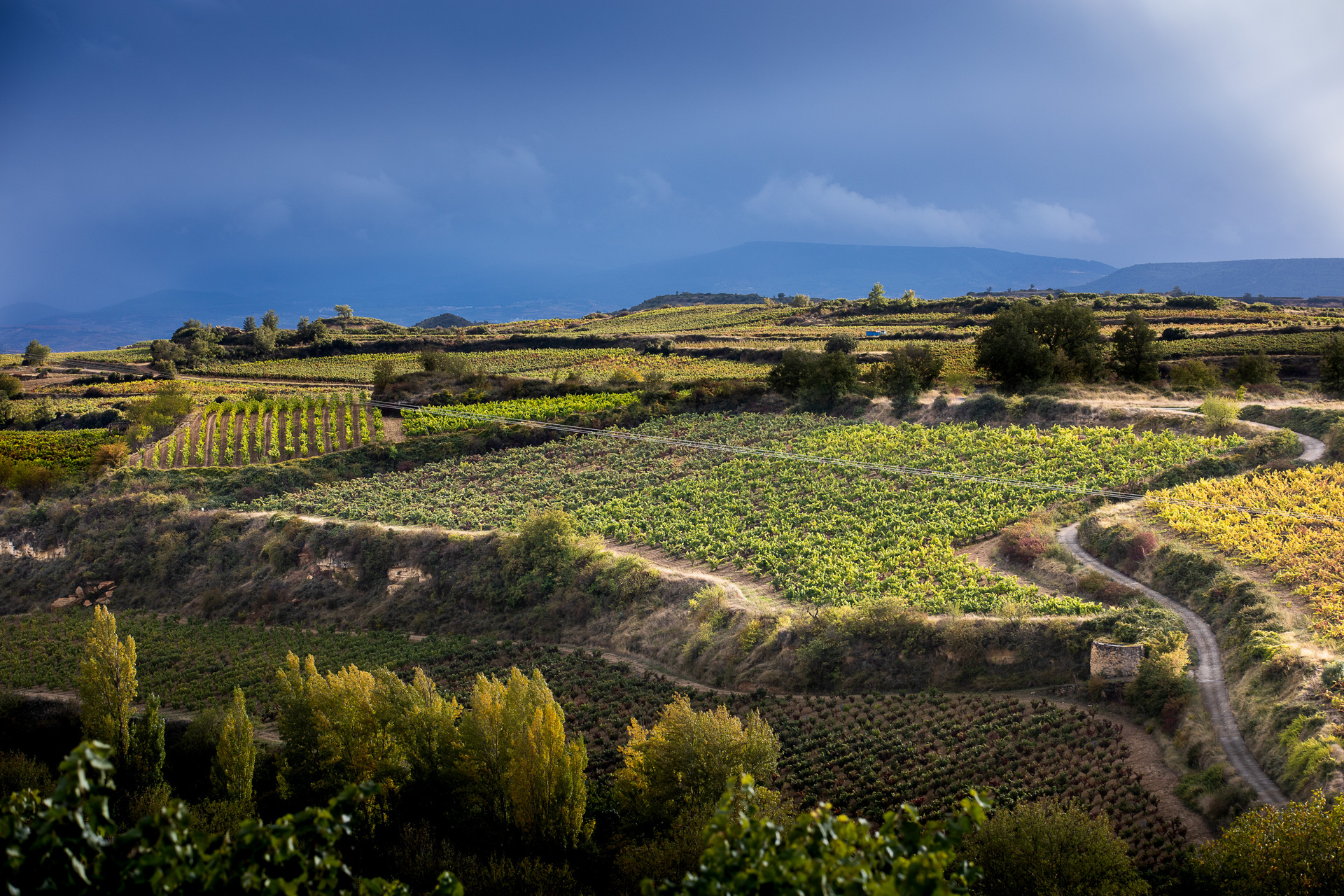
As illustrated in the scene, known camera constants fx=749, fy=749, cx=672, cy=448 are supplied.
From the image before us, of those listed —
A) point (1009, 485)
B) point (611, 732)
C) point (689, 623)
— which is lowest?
point (611, 732)

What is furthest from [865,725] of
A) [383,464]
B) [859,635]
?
[383,464]

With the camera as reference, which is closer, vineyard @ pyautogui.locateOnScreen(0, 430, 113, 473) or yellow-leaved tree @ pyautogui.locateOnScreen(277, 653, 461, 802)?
yellow-leaved tree @ pyautogui.locateOnScreen(277, 653, 461, 802)

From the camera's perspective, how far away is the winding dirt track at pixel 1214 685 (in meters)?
19.3

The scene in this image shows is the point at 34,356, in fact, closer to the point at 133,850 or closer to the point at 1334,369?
the point at 133,850

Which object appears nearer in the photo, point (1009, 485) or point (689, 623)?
point (689, 623)

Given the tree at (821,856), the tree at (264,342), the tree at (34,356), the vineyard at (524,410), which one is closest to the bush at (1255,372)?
the vineyard at (524,410)

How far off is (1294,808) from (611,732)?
1942 cm

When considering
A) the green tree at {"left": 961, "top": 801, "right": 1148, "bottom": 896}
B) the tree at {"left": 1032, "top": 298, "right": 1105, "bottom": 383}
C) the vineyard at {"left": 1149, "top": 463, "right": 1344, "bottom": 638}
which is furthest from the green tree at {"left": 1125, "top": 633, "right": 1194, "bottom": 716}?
the tree at {"left": 1032, "top": 298, "right": 1105, "bottom": 383}

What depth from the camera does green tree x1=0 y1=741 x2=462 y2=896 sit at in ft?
22.0

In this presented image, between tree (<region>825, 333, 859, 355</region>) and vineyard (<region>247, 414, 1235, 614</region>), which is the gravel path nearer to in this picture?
vineyard (<region>247, 414, 1235, 614</region>)

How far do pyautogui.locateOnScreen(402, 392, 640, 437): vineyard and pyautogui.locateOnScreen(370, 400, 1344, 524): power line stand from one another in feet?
2.20

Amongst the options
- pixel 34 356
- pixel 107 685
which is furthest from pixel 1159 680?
pixel 34 356

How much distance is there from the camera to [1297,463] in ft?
123

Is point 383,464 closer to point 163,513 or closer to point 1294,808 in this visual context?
point 163,513
